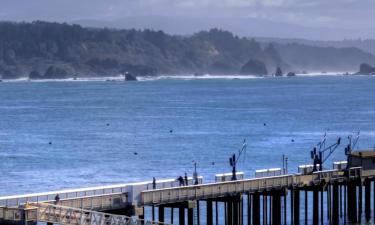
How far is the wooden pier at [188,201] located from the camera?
1847 inches

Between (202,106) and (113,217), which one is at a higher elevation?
(202,106)

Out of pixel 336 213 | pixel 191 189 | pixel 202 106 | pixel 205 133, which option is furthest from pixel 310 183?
pixel 202 106

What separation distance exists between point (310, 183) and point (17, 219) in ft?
68.3

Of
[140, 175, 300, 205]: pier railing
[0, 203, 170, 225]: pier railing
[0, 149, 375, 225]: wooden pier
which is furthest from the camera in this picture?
[140, 175, 300, 205]: pier railing

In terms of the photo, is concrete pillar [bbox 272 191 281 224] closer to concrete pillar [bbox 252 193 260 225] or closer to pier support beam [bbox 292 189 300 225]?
concrete pillar [bbox 252 193 260 225]

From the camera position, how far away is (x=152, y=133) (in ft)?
435

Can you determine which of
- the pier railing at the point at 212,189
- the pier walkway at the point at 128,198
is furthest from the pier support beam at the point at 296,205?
the pier railing at the point at 212,189

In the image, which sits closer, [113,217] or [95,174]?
[113,217]

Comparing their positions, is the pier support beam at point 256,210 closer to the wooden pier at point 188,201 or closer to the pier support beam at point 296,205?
the wooden pier at point 188,201

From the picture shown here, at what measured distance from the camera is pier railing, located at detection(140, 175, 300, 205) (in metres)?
52.8

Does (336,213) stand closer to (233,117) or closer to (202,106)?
(233,117)

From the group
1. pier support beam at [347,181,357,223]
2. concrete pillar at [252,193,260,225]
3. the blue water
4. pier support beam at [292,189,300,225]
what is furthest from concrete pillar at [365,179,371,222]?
the blue water

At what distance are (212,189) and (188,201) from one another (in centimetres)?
173

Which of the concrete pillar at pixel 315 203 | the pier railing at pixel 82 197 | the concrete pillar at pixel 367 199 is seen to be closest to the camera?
the pier railing at pixel 82 197
